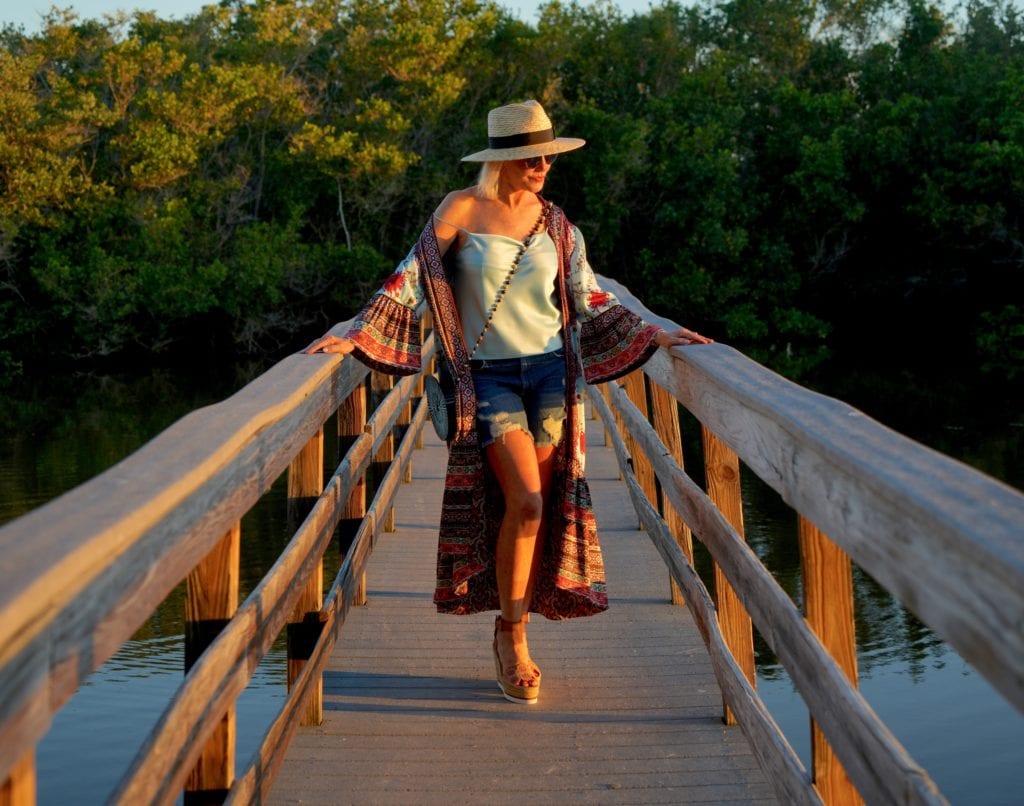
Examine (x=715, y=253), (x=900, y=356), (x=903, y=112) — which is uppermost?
(x=903, y=112)

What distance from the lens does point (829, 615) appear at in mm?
2227

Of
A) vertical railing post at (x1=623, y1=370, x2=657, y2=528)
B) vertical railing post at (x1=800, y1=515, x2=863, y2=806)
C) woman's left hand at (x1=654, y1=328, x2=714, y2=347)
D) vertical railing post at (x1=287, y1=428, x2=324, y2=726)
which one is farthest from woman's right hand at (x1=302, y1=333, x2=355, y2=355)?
vertical railing post at (x1=623, y1=370, x2=657, y2=528)

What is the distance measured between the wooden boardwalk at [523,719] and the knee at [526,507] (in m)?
0.48

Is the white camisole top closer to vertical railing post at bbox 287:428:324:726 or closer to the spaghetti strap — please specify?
the spaghetti strap

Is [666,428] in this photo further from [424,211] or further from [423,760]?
[424,211]

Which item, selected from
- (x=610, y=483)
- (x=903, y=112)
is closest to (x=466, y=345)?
(x=610, y=483)

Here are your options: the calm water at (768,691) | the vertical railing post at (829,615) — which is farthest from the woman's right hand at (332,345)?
the calm water at (768,691)

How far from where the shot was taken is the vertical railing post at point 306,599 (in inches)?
128

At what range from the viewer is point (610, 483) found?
725cm

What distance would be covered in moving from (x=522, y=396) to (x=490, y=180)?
53 cm

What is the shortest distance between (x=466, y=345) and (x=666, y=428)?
143 cm

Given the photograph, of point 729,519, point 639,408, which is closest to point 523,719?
point 729,519

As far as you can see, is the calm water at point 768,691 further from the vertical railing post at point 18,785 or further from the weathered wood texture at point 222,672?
the vertical railing post at point 18,785

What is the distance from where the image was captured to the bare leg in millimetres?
3449
